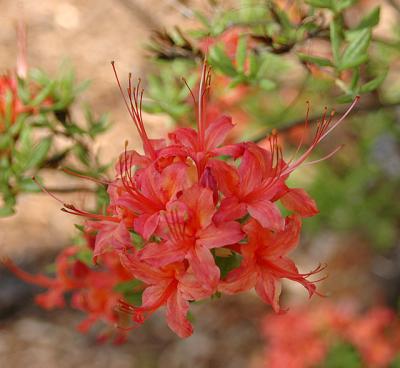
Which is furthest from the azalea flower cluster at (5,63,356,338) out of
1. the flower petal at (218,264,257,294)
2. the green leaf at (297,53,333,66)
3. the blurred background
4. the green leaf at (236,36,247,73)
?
the blurred background

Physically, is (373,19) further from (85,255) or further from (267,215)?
(85,255)

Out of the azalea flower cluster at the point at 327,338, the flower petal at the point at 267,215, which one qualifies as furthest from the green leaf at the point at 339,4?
the azalea flower cluster at the point at 327,338

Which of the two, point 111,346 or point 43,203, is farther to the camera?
point 43,203

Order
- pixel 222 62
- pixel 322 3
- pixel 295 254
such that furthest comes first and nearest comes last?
pixel 295 254
pixel 222 62
pixel 322 3

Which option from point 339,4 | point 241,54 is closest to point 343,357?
point 241,54

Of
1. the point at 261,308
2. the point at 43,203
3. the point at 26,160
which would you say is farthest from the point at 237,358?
the point at 26,160

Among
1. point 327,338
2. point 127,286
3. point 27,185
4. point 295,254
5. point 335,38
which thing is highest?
point 335,38

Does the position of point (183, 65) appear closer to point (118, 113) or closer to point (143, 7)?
point (118, 113)
